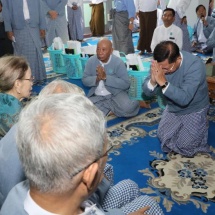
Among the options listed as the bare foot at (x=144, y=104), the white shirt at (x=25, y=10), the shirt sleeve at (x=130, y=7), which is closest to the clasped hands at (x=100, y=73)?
the bare foot at (x=144, y=104)

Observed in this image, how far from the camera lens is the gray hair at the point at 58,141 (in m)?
0.70

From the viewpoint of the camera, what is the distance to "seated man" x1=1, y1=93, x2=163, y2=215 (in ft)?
2.29

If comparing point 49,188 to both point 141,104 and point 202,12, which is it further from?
point 202,12

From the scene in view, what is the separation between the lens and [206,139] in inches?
101

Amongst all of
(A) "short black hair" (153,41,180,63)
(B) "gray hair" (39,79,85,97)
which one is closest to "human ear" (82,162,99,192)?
(B) "gray hair" (39,79,85,97)

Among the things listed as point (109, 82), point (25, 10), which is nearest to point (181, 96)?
point (109, 82)

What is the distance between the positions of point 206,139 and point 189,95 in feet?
1.57

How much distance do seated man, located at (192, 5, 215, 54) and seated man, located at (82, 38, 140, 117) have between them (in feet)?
10.1

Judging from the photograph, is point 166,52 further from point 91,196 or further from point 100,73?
point 91,196

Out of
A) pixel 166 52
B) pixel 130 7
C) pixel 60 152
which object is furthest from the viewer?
pixel 130 7

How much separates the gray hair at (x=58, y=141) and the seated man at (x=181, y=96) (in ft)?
5.28

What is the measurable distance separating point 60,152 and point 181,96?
174 centimetres

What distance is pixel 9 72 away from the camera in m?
1.72

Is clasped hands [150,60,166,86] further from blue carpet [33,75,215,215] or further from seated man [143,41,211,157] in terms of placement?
blue carpet [33,75,215,215]
